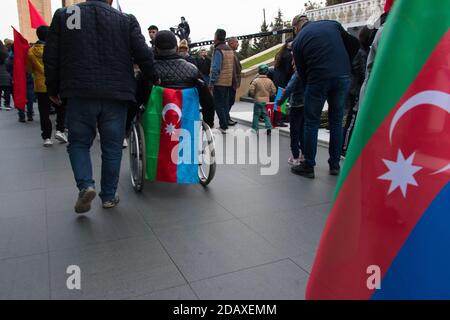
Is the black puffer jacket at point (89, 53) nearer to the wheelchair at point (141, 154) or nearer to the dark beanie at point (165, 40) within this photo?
the dark beanie at point (165, 40)

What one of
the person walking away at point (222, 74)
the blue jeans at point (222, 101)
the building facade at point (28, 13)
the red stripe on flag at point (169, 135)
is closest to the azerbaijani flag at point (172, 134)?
the red stripe on flag at point (169, 135)

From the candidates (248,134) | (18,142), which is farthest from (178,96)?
(18,142)

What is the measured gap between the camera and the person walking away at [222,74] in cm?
718

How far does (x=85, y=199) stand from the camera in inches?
120

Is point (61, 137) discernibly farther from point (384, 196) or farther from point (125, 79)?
point (384, 196)

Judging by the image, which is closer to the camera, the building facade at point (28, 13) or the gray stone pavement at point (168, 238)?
the gray stone pavement at point (168, 238)

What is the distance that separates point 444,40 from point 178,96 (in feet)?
8.81

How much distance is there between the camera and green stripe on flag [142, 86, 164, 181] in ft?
11.8

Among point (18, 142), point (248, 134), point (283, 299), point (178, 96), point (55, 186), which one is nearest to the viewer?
point (283, 299)

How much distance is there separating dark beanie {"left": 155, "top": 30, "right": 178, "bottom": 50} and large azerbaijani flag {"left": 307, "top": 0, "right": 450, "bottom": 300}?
2612 millimetres

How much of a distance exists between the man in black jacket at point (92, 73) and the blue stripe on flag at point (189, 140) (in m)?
0.55

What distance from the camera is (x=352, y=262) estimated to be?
125cm
